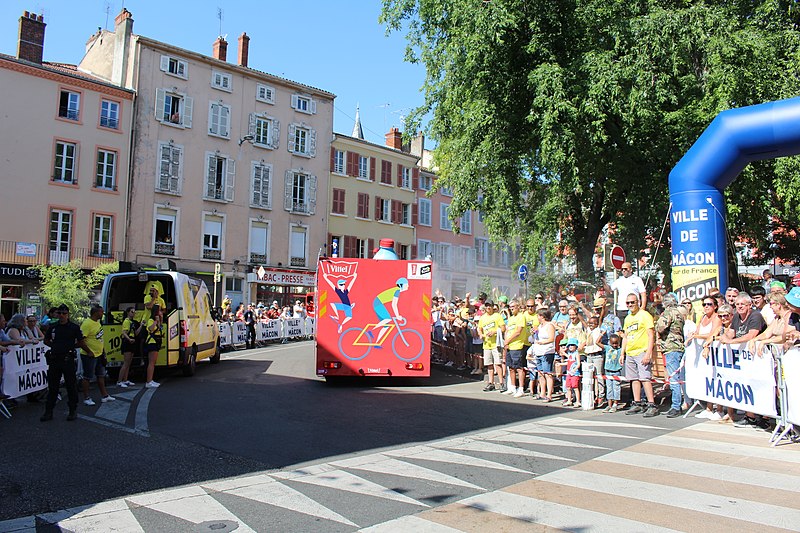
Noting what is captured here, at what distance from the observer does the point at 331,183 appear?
140ft

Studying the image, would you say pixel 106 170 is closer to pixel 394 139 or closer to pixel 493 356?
pixel 394 139

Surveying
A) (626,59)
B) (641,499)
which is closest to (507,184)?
(626,59)

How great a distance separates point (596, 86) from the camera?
1473 cm

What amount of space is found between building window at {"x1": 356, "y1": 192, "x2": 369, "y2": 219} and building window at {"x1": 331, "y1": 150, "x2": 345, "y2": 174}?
2286mm

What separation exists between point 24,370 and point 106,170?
24952mm

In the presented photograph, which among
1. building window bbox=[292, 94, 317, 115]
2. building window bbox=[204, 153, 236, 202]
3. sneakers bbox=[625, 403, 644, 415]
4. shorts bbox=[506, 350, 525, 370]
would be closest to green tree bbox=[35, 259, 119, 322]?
building window bbox=[204, 153, 236, 202]

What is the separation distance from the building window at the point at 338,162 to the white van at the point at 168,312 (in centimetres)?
2792

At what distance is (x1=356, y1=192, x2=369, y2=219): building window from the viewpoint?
145ft

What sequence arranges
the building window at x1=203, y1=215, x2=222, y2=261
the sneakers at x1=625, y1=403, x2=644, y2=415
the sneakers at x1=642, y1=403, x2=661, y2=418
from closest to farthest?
the sneakers at x1=642, y1=403, x2=661, y2=418 → the sneakers at x1=625, y1=403, x2=644, y2=415 → the building window at x1=203, y1=215, x2=222, y2=261

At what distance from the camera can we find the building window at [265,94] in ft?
129

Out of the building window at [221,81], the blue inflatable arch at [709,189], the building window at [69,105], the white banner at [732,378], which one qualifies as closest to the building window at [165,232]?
the building window at [69,105]

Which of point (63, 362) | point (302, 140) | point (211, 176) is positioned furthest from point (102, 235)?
point (63, 362)

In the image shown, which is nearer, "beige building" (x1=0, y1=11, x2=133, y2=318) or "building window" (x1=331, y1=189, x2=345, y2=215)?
"beige building" (x1=0, y1=11, x2=133, y2=318)

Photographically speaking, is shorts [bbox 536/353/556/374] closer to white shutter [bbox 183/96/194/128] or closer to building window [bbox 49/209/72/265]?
building window [bbox 49/209/72/265]
